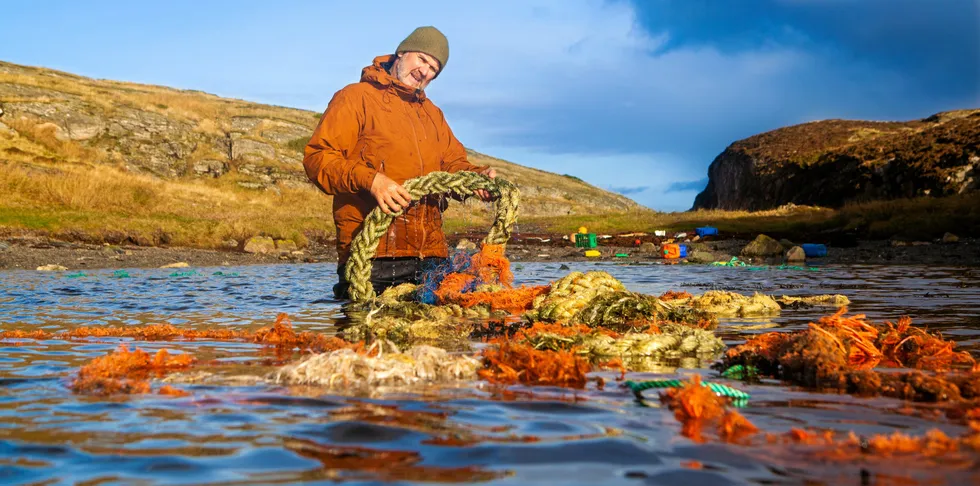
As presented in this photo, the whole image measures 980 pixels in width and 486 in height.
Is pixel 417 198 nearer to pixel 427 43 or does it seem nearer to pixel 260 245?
pixel 427 43

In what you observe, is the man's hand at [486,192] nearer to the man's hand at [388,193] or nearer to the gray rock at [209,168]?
the man's hand at [388,193]

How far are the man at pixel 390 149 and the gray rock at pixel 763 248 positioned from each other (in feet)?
62.8

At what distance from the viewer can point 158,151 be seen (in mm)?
64125

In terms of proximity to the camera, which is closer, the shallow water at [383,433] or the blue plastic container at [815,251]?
the shallow water at [383,433]

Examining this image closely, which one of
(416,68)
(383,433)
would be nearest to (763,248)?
(416,68)

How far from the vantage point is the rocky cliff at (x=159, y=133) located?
2264 inches

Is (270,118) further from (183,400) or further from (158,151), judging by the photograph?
(183,400)

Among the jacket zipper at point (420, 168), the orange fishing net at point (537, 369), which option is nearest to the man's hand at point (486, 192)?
the jacket zipper at point (420, 168)

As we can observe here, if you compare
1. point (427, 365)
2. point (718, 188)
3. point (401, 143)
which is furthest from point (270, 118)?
point (427, 365)

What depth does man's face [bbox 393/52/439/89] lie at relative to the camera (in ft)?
33.9

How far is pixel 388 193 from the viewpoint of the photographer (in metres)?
9.19

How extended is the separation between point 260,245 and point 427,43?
2152cm

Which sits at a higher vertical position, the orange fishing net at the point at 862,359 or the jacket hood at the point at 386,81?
the jacket hood at the point at 386,81

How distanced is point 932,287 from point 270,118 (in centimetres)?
7823
